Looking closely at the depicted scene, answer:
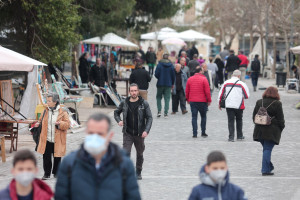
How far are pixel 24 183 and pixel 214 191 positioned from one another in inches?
56.8

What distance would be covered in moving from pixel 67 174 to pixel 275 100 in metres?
7.33

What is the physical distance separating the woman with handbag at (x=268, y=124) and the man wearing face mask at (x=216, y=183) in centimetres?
622

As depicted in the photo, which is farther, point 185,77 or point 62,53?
point 185,77

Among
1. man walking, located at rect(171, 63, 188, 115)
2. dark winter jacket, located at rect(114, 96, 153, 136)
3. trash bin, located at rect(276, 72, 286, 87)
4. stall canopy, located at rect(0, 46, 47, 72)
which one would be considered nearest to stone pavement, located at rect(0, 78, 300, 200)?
dark winter jacket, located at rect(114, 96, 153, 136)

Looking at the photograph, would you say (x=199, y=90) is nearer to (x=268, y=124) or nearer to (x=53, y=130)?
(x=268, y=124)

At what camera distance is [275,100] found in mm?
11680

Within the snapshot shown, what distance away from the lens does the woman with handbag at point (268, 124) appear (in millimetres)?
11492

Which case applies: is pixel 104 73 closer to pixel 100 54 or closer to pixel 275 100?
pixel 100 54

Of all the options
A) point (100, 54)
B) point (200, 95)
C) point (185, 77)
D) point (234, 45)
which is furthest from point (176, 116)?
point (234, 45)

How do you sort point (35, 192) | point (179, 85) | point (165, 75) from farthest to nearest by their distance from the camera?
point (179, 85) → point (165, 75) → point (35, 192)

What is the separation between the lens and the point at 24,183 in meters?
4.97

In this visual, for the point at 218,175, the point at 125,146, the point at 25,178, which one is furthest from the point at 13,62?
the point at 218,175

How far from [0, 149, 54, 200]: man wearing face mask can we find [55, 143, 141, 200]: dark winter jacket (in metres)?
0.25

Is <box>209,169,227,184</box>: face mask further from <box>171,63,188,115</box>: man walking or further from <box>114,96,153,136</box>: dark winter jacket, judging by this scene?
<box>171,63,188,115</box>: man walking
